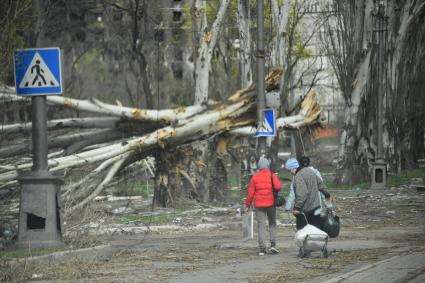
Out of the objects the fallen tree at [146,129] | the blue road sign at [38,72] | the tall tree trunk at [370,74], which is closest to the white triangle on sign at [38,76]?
the blue road sign at [38,72]

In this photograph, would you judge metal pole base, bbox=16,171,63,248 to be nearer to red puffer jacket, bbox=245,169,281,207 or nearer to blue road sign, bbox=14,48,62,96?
blue road sign, bbox=14,48,62,96

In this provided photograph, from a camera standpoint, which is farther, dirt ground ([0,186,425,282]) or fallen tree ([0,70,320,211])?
fallen tree ([0,70,320,211])

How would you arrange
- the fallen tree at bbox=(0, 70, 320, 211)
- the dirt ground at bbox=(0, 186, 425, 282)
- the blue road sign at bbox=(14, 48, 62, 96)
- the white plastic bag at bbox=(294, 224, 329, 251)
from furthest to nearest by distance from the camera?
the fallen tree at bbox=(0, 70, 320, 211), the white plastic bag at bbox=(294, 224, 329, 251), the blue road sign at bbox=(14, 48, 62, 96), the dirt ground at bbox=(0, 186, 425, 282)

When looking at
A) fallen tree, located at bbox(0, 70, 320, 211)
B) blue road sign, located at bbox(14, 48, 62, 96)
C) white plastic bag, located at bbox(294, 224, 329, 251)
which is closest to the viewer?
blue road sign, located at bbox(14, 48, 62, 96)

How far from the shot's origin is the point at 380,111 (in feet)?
131

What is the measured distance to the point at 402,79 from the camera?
149 feet

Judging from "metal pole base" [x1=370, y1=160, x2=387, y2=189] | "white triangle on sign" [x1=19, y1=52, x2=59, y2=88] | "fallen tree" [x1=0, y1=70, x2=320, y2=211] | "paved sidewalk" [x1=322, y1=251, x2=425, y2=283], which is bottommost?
"metal pole base" [x1=370, y1=160, x2=387, y2=189]

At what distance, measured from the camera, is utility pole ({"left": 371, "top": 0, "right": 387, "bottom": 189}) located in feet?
126

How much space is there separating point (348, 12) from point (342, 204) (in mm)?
13420

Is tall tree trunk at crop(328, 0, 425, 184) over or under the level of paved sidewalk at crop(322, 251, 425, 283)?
over

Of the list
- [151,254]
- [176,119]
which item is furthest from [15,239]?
[176,119]

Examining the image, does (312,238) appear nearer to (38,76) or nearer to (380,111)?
(38,76)


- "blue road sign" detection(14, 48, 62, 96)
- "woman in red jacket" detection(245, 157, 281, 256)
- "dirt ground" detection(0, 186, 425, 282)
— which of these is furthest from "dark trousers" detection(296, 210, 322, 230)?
"blue road sign" detection(14, 48, 62, 96)

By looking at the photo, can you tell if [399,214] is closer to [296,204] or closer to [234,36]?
[296,204]
